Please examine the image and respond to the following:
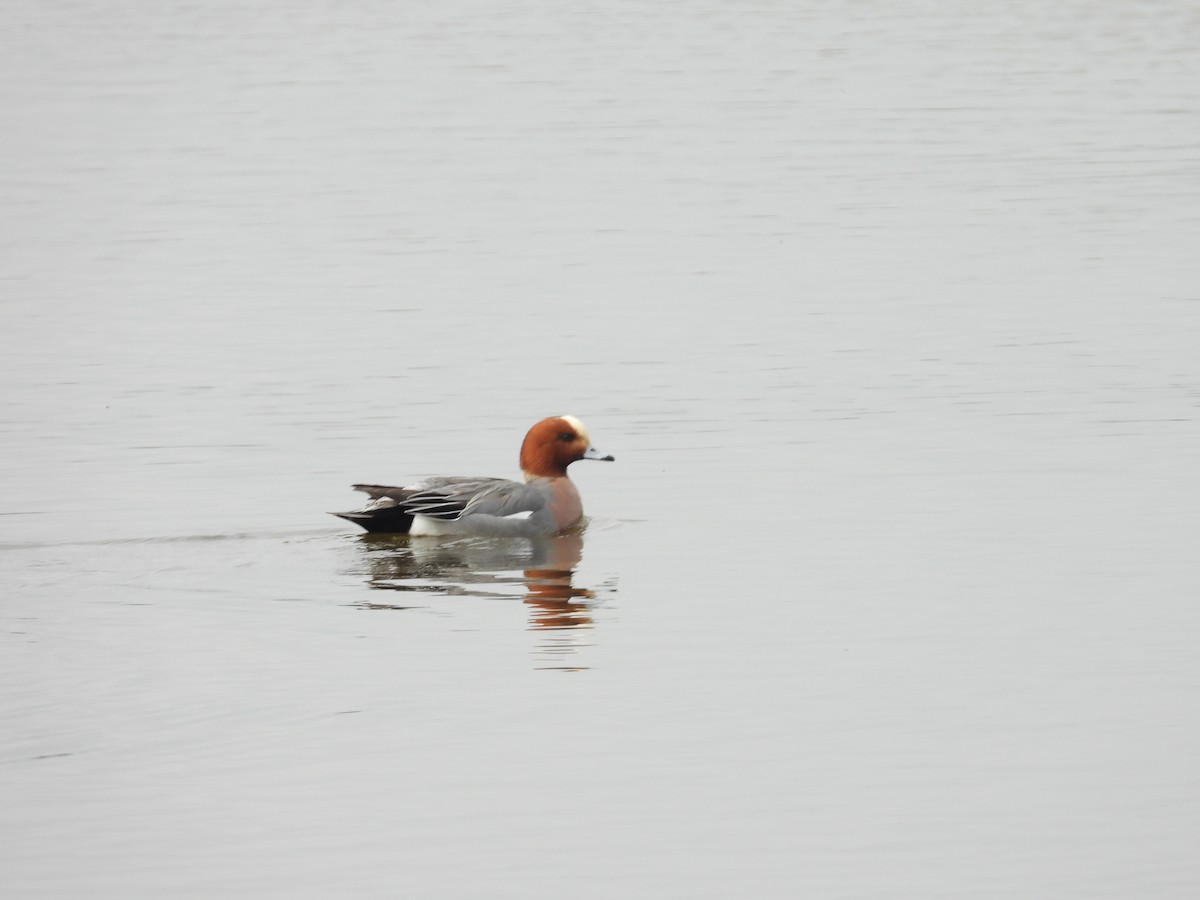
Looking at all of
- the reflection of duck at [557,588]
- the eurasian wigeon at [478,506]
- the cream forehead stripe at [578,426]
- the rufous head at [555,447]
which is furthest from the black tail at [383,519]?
the cream forehead stripe at [578,426]

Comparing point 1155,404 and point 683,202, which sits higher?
point 683,202

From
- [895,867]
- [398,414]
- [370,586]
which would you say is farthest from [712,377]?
[895,867]

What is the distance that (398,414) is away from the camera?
1362cm

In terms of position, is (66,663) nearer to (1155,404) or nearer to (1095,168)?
(1155,404)

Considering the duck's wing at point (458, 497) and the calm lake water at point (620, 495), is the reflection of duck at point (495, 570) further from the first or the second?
the duck's wing at point (458, 497)

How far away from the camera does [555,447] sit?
38.9 feet

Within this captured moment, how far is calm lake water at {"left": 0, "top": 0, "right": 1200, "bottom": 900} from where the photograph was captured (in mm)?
6613

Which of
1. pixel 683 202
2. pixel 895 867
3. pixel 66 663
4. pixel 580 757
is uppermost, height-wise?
pixel 683 202

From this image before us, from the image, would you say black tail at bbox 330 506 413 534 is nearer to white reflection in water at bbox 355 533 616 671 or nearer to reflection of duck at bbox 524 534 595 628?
white reflection in water at bbox 355 533 616 671

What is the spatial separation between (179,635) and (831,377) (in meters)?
6.19

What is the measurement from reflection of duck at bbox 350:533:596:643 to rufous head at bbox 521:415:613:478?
0.56 metres

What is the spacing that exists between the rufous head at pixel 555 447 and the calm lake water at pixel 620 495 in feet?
0.87

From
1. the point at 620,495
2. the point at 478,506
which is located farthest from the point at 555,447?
the point at 478,506

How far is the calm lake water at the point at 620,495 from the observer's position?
6613 mm
